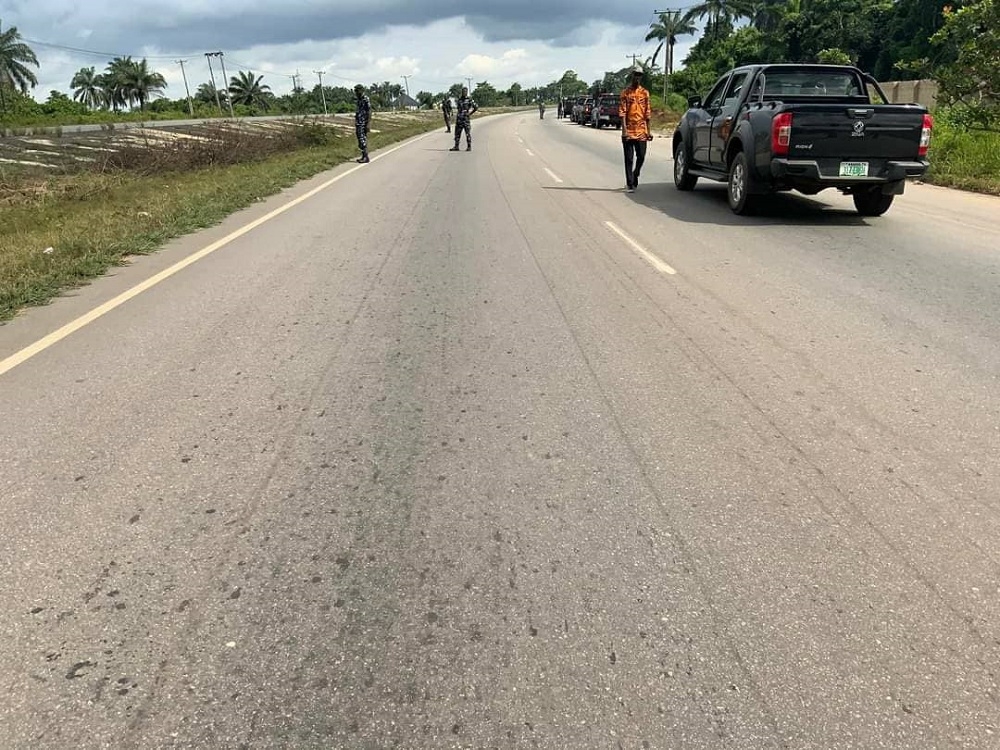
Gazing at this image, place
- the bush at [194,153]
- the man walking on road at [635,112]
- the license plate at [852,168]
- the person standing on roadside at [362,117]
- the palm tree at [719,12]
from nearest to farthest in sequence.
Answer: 1. the license plate at [852,168]
2. the man walking on road at [635,112]
3. the bush at [194,153]
4. the person standing on roadside at [362,117]
5. the palm tree at [719,12]

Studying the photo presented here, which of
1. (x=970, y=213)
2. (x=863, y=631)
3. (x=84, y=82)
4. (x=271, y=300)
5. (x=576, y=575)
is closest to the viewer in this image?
(x=863, y=631)

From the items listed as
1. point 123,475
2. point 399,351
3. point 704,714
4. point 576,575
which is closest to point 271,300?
point 399,351

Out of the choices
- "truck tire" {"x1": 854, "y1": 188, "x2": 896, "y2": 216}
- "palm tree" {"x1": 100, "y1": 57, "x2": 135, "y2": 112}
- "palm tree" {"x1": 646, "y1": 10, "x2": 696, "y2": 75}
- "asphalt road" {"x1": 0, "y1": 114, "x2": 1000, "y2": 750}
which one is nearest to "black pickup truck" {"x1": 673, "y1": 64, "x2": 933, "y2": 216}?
"truck tire" {"x1": 854, "y1": 188, "x2": 896, "y2": 216}

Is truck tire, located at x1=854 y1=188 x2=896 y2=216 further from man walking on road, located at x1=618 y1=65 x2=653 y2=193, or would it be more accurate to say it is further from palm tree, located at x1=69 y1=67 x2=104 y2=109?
A: palm tree, located at x1=69 y1=67 x2=104 y2=109

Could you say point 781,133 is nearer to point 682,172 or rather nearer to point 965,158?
point 682,172

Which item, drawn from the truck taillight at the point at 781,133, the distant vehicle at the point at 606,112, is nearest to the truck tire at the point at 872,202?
the truck taillight at the point at 781,133

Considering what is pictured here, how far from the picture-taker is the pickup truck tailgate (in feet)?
29.8

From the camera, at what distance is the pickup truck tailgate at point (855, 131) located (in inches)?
357

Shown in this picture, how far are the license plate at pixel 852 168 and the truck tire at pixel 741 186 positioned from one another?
116cm

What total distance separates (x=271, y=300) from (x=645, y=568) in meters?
4.68

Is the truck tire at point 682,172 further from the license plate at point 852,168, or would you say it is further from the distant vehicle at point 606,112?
the distant vehicle at point 606,112

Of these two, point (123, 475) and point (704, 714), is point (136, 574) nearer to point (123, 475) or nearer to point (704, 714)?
point (123, 475)

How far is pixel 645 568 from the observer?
277 centimetres

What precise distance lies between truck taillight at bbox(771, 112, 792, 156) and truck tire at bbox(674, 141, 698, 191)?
3.86 meters
